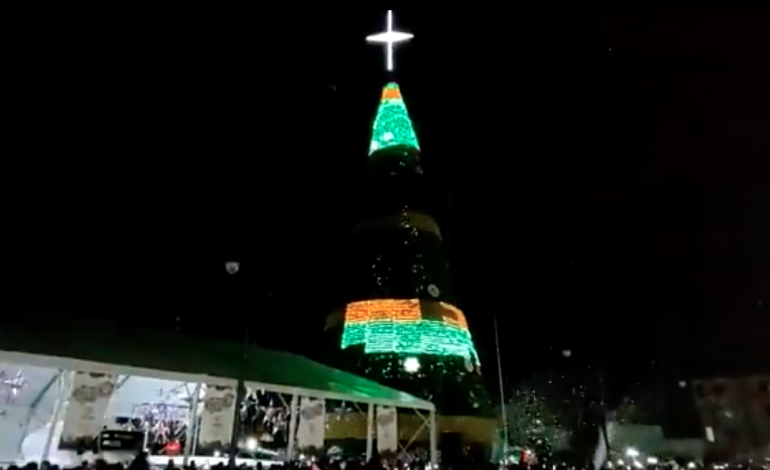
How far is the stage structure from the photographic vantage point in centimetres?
1449

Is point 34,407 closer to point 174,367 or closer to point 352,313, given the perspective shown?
point 174,367

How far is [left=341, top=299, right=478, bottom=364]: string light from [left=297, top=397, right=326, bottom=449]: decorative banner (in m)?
10.9

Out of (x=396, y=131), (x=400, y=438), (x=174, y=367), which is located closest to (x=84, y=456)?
(x=174, y=367)

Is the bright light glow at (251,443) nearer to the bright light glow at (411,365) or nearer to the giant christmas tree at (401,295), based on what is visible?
the giant christmas tree at (401,295)

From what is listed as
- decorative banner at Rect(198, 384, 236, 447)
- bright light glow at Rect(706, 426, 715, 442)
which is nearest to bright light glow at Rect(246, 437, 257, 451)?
decorative banner at Rect(198, 384, 236, 447)

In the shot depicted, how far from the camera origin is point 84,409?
14.5m

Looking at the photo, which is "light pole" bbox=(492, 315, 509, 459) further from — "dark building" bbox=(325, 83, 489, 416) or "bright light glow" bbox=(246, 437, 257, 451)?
"bright light glow" bbox=(246, 437, 257, 451)

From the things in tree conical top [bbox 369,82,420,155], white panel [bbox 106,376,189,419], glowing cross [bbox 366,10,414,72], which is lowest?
white panel [bbox 106,376,189,419]

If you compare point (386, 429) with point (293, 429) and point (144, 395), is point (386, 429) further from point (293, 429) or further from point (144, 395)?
point (144, 395)

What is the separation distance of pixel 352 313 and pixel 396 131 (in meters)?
9.49

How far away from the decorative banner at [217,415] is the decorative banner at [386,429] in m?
4.86

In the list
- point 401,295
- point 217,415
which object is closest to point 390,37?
point 401,295

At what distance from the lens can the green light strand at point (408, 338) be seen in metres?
29.7

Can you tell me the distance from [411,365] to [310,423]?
11015mm
